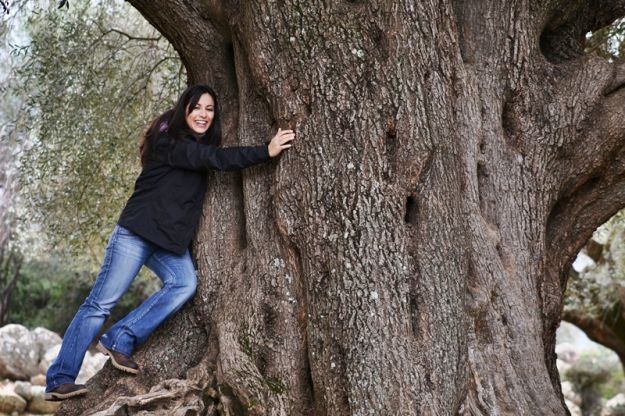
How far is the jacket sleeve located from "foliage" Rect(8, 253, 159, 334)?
48.8 ft

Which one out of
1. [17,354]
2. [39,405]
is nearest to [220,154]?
[39,405]

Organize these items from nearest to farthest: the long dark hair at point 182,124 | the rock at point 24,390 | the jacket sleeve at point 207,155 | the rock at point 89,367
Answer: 1. the jacket sleeve at point 207,155
2. the long dark hair at point 182,124
3. the rock at point 24,390
4. the rock at point 89,367

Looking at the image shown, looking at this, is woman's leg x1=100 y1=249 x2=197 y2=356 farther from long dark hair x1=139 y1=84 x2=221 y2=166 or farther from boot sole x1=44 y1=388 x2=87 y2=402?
long dark hair x1=139 y1=84 x2=221 y2=166

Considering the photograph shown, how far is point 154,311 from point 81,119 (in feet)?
14.0

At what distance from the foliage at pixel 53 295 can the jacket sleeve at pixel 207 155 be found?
48.8ft

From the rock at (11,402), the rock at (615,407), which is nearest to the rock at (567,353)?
the rock at (615,407)

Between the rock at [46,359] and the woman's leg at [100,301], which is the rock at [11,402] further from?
the woman's leg at [100,301]

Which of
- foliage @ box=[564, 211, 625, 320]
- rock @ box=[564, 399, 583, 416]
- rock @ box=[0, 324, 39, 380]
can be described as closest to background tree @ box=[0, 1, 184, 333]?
rock @ box=[0, 324, 39, 380]

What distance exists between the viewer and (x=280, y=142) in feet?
16.1

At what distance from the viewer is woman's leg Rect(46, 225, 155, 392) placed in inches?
206

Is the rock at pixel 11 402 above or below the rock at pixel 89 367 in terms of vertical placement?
below

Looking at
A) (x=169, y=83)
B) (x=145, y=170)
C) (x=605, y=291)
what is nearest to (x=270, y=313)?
(x=145, y=170)

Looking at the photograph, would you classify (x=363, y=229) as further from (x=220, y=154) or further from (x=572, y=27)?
(x=572, y=27)

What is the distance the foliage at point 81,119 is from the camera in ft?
28.2
